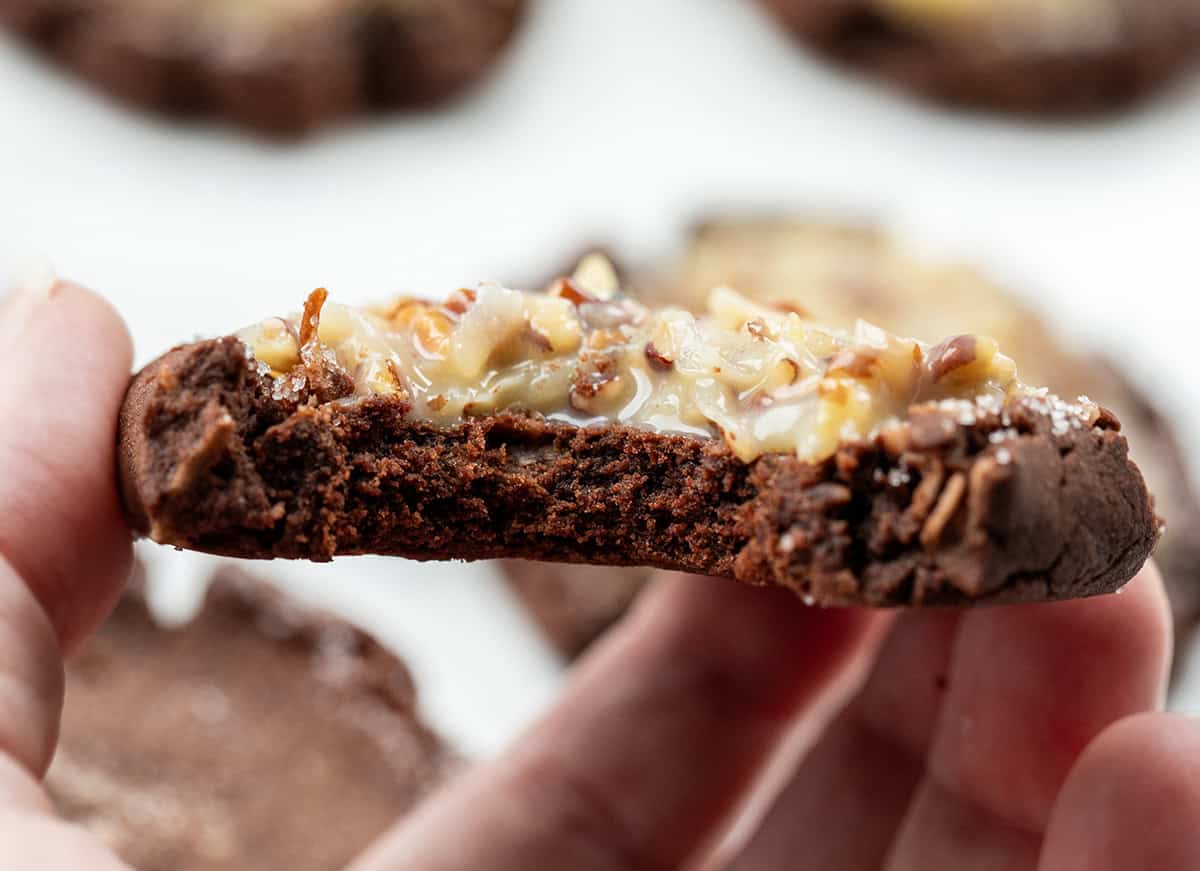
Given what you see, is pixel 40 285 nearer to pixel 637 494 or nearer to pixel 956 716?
pixel 637 494

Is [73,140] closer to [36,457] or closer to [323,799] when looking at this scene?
[323,799]

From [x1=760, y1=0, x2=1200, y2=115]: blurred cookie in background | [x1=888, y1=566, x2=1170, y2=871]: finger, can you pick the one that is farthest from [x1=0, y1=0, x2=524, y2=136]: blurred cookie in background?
[x1=888, y1=566, x2=1170, y2=871]: finger

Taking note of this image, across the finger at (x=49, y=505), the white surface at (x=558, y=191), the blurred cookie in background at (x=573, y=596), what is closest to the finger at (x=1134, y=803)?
the finger at (x=49, y=505)

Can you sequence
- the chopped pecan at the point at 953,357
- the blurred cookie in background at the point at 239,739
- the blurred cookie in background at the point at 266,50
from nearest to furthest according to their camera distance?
the chopped pecan at the point at 953,357 → the blurred cookie in background at the point at 239,739 → the blurred cookie in background at the point at 266,50

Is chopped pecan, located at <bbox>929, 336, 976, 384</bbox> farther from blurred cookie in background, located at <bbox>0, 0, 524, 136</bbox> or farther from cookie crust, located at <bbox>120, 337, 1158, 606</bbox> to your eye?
blurred cookie in background, located at <bbox>0, 0, 524, 136</bbox>

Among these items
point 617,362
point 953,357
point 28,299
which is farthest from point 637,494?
point 28,299

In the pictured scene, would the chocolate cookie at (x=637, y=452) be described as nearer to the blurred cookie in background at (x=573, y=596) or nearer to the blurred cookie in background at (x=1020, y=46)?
the blurred cookie in background at (x=573, y=596)
